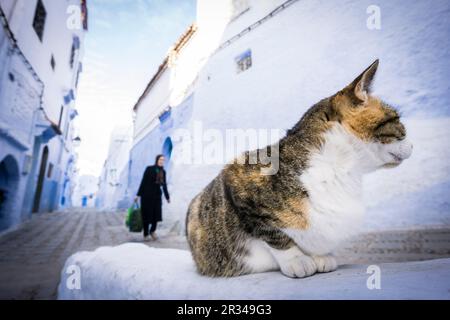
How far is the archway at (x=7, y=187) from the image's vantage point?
5688mm

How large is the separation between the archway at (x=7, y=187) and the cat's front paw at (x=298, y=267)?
7.17 metres

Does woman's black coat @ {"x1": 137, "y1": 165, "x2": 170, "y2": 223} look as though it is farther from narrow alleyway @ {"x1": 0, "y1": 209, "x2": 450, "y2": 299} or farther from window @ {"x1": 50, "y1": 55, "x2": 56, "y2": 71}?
window @ {"x1": 50, "y1": 55, "x2": 56, "y2": 71}

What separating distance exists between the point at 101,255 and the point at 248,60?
18.9 ft

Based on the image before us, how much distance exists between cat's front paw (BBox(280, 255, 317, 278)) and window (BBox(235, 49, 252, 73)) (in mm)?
5879

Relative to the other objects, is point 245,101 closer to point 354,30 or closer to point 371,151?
point 354,30

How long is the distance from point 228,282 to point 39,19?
28.7 ft

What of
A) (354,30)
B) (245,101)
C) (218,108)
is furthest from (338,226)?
(218,108)

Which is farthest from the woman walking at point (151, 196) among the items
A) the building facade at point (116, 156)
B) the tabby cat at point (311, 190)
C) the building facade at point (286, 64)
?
the building facade at point (116, 156)

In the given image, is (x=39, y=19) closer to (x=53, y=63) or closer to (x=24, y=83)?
(x=24, y=83)

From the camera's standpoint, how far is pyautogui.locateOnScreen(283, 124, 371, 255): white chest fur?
1.02 metres

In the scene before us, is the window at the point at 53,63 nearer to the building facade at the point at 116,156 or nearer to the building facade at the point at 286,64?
the building facade at the point at 286,64

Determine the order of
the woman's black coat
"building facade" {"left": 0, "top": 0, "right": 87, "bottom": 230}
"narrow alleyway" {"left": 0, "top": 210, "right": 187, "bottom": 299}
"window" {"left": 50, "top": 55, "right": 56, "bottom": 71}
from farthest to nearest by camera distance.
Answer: "window" {"left": 50, "top": 55, "right": 56, "bottom": 71}
the woman's black coat
"building facade" {"left": 0, "top": 0, "right": 87, "bottom": 230}
"narrow alleyway" {"left": 0, "top": 210, "right": 187, "bottom": 299}

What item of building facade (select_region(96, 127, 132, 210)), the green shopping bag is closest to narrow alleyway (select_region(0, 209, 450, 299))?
the green shopping bag
